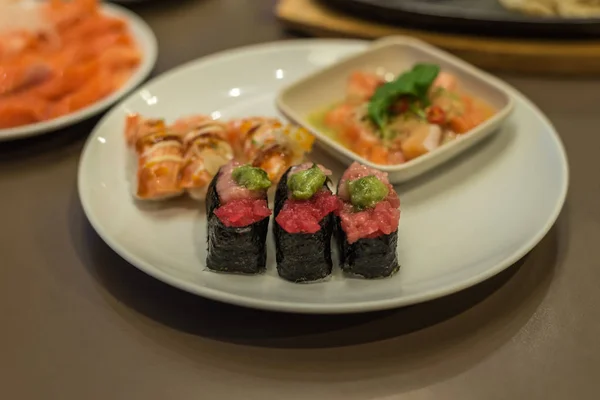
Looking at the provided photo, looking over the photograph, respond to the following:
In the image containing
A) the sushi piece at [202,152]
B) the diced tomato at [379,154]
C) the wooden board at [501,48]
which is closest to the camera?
the sushi piece at [202,152]

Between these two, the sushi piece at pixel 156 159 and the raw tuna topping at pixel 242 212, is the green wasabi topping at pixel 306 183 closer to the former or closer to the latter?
→ the raw tuna topping at pixel 242 212

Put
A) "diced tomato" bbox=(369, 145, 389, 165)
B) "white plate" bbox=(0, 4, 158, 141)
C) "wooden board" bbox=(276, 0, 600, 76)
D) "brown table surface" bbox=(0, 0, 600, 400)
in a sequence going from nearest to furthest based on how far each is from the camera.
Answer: "brown table surface" bbox=(0, 0, 600, 400), "diced tomato" bbox=(369, 145, 389, 165), "white plate" bbox=(0, 4, 158, 141), "wooden board" bbox=(276, 0, 600, 76)

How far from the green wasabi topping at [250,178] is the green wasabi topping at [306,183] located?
0.18ft

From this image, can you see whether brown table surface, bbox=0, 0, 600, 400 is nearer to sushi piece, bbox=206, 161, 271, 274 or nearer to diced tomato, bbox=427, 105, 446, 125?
sushi piece, bbox=206, 161, 271, 274

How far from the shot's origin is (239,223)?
1.16m

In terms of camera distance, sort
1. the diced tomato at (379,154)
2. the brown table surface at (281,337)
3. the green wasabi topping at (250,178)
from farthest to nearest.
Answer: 1. the diced tomato at (379,154)
2. the green wasabi topping at (250,178)
3. the brown table surface at (281,337)

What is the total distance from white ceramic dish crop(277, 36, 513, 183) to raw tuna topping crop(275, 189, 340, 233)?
25cm

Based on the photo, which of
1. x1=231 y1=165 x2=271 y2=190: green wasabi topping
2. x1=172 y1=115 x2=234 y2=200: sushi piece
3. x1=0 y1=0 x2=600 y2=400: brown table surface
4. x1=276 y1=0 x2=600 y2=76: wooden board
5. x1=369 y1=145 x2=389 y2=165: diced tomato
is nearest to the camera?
x1=0 y1=0 x2=600 y2=400: brown table surface

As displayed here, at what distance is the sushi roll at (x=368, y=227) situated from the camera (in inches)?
45.0

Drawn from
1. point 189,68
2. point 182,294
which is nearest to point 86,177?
point 182,294

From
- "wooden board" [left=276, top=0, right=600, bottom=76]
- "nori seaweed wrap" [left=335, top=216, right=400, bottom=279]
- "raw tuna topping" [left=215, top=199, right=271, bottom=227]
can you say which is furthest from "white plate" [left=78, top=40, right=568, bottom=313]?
"wooden board" [left=276, top=0, right=600, bottom=76]

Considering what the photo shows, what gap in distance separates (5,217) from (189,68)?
2.34 feet

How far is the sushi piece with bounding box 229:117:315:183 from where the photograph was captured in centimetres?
144

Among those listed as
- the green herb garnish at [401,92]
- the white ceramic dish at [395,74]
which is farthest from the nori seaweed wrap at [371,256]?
the green herb garnish at [401,92]
